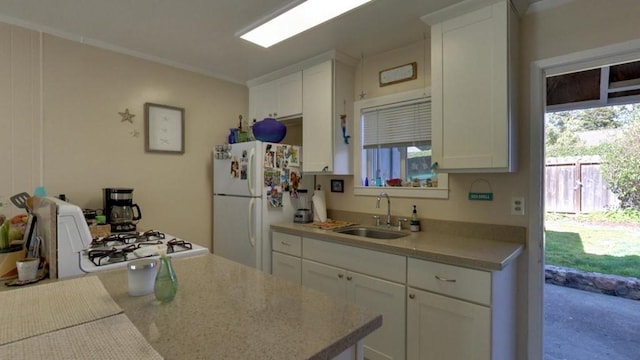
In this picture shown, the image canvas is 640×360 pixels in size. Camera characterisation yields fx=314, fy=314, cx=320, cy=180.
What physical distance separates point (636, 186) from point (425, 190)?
1325 millimetres

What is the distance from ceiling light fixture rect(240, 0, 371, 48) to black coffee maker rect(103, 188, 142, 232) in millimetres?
1564

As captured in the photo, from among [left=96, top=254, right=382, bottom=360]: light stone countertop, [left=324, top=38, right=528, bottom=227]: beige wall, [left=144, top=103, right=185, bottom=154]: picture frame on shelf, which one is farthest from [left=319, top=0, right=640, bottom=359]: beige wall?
[left=144, top=103, right=185, bottom=154]: picture frame on shelf

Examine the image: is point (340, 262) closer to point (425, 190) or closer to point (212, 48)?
point (425, 190)

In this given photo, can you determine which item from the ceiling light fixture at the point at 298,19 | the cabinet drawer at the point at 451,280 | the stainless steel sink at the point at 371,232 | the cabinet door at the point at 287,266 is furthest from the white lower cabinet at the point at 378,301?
the ceiling light fixture at the point at 298,19

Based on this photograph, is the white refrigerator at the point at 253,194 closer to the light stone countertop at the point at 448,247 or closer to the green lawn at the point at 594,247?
the light stone countertop at the point at 448,247

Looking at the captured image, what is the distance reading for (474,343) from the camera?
64.4 inches

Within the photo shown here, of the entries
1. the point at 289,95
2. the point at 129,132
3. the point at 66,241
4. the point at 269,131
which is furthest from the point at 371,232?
the point at 129,132

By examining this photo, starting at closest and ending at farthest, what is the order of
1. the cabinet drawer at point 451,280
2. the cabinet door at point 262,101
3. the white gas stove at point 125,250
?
1. the white gas stove at point 125,250
2. the cabinet drawer at point 451,280
3. the cabinet door at point 262,101

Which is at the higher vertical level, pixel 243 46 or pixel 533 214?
pixel 243 46

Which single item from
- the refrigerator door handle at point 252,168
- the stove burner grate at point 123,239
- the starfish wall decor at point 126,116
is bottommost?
the stove burner grate at point 123,239

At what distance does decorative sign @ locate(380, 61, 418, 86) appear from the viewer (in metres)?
2.52

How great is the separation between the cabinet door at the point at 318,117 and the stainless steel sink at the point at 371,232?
55 cm

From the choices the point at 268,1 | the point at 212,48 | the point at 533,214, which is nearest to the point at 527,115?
the point at 533,214

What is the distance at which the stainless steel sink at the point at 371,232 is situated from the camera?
8.25 feet
